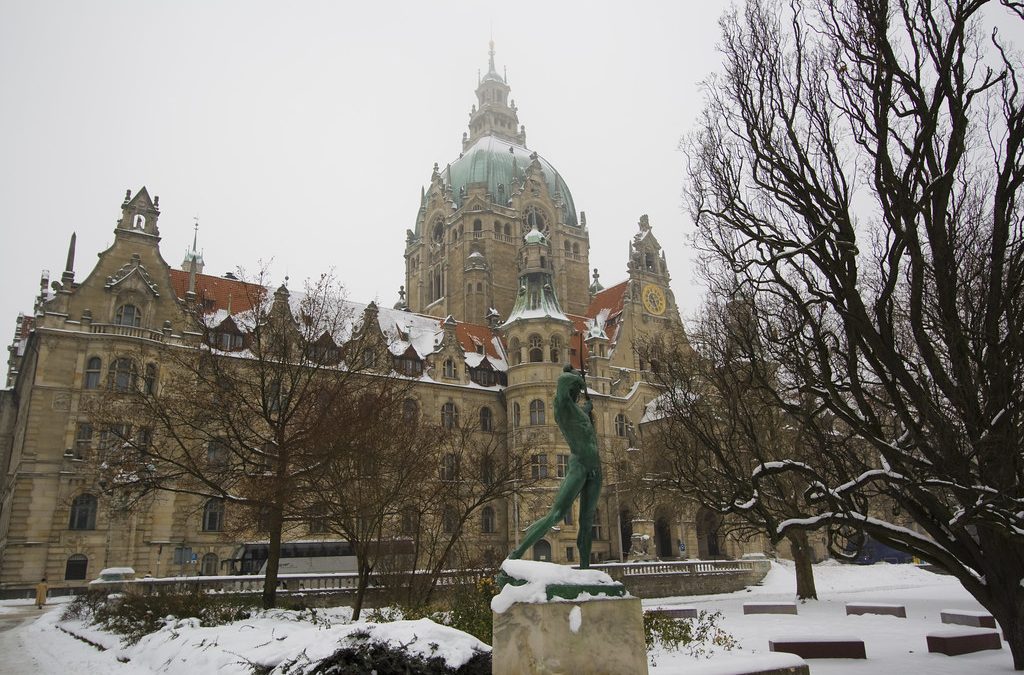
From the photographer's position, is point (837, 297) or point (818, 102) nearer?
point (837, 297)

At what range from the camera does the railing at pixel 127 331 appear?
3794 cm

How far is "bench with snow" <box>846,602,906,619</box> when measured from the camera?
21.3 meters

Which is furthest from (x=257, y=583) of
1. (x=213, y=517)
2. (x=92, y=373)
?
(x=92, y=373)

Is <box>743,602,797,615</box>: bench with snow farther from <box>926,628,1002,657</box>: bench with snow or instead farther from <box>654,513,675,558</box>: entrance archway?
<box>654,513,675,558</box>: entrance archway

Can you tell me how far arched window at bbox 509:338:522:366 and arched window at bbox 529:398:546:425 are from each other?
2.96m

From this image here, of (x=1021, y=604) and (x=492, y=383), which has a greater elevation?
(x=492, y=383)

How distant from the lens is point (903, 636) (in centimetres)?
1742

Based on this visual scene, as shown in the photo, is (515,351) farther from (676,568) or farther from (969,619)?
(969,619)

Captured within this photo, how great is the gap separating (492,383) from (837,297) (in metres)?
40.5

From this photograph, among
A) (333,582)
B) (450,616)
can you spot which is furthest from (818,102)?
(333,582)

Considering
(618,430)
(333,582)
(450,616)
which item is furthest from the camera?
(618,430)

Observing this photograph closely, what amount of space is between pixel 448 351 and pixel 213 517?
706 inches

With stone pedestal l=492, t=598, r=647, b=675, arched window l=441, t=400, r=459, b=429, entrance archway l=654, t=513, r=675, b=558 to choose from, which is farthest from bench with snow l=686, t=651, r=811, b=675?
entrance archway l=654, t=513, r=675, b=558

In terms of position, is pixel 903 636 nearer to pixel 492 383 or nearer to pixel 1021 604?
pixel 1021 604
